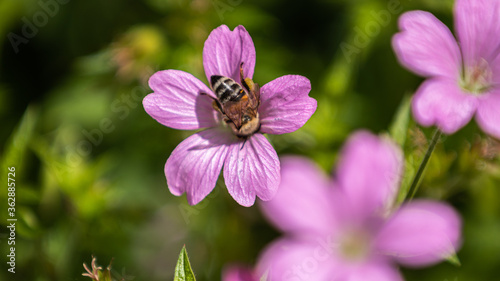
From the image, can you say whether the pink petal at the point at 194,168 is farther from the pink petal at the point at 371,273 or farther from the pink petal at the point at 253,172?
the pink petal at the point at 371,273

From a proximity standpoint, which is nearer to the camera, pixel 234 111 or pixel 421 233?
pixel 421 233

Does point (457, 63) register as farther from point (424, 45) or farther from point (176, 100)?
point (176, 100)

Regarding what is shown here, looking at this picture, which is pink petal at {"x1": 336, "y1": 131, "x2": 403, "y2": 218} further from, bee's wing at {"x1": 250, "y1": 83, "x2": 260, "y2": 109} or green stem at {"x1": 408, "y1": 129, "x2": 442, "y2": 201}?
bee's wing at {"x1": 250, "y1": 83, "x2": 260, "y2": 109}

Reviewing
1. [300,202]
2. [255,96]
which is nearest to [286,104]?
[255,96]

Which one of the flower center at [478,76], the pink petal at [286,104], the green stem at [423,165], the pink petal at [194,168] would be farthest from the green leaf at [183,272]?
the flower center at [478,76]

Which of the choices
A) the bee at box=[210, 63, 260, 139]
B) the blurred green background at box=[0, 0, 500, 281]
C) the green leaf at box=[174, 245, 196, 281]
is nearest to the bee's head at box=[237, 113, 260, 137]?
the bee at box=[210, 63, 260, 139]

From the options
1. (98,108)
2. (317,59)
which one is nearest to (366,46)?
(317,59)

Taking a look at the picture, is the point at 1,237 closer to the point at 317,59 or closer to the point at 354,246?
the point at 354,246
